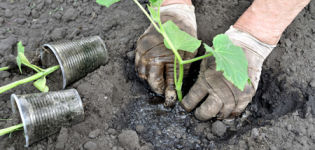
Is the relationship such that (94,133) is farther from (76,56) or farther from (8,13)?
(8,13)

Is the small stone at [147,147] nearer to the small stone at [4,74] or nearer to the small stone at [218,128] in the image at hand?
the small stone at [218,128]

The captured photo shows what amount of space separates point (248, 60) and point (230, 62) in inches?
18.1

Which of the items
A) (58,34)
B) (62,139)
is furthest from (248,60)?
(58,34)

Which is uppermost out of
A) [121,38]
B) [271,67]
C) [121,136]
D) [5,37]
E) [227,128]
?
[5,37]

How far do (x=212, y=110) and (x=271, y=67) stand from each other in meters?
0.60

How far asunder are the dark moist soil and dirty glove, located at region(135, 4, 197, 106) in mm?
139

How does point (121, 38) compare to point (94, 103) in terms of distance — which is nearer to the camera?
point (94, 103)

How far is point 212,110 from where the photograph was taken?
5.60 feet

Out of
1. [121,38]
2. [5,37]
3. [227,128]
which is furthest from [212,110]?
[5,37]

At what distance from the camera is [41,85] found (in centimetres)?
174

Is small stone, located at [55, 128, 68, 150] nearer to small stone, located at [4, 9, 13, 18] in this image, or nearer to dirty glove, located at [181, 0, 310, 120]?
dirty glove, located at [181, 0, 310, 120]

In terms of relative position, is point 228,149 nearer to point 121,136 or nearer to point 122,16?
point 121,136

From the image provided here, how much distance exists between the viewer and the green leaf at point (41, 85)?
174 cm

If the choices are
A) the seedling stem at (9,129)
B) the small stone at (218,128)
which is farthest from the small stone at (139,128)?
the seedling stem at (9,129)
